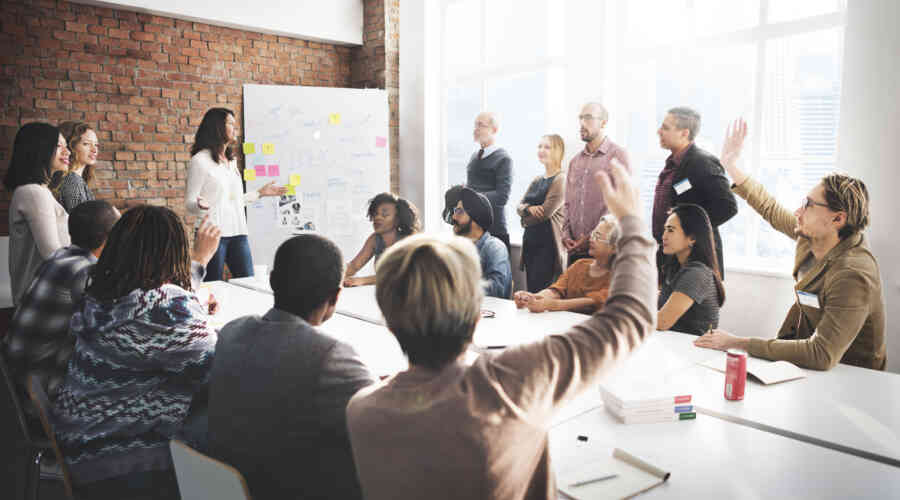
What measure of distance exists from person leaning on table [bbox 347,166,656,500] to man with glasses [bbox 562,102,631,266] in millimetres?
3449

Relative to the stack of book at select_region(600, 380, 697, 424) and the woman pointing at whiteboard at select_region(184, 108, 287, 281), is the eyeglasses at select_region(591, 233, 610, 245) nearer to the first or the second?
the stack of book at select_region(600, 380, 697, 424)

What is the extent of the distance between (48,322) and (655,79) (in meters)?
4.20

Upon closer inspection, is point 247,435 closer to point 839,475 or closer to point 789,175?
point 839,475

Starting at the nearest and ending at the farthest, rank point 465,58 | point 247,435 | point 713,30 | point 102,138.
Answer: point 247,435 < point 713,30 < point 102,138 < point 465,58

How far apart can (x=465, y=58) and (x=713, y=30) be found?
8.35ft

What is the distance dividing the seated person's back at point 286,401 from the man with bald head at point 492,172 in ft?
12.4

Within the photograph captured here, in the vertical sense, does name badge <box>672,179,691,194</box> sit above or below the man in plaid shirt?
above

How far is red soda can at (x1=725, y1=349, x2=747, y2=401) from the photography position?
5.88ft

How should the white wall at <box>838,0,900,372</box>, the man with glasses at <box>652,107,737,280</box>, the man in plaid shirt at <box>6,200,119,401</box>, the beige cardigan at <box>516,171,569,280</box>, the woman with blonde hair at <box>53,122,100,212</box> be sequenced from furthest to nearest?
1. the beige cardigan at <box>516,171,569,280</box>
2. the woman with blonde hair at <box>53,122,100,212</box>
3. the man with glasses at <box>652,107,737,280</box>
4. the white wall at <box>838,0,900,372</box>
5. the man in plaid shirt at <box>6,200,119,401</box>

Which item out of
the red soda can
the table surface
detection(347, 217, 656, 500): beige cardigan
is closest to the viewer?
detection(347, 217, 656, 500): beige cardigan

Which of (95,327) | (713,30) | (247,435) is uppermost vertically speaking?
(713,30)

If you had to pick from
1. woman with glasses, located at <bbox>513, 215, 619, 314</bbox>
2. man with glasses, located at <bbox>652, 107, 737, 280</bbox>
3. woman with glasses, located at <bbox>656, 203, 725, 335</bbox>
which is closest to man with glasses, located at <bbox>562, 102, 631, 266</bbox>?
man with glasses, located at <bbox>652, 107, 737, 280</bbox>

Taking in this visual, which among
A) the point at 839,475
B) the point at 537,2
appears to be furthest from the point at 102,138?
the point at 839,475

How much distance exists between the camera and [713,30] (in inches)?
169
